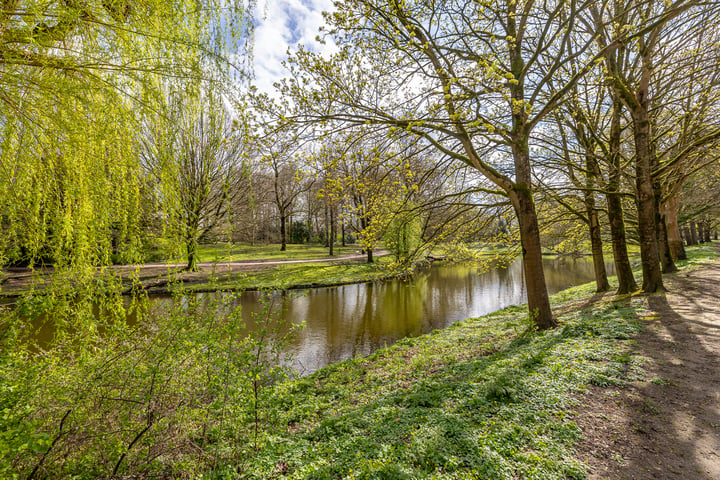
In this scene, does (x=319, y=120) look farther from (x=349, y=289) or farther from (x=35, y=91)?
(x=349, y=289)

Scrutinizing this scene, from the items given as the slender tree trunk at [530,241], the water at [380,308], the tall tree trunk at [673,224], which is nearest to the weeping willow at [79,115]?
the water at [380,308]

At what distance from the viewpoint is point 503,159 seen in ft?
28.0

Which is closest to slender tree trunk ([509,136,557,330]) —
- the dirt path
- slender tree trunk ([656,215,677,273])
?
the dirt path

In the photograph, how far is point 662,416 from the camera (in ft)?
9.43

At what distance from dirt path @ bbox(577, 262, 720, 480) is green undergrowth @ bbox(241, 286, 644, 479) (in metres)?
0.20

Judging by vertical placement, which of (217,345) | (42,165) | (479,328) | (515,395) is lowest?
(479,328)

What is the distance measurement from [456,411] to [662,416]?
1.94 metres

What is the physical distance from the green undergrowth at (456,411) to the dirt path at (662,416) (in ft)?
0.66

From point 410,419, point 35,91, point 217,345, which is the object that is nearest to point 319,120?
point 35,91

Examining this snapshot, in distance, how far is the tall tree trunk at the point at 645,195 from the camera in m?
7.03

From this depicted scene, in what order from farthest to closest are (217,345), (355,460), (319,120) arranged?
(319,120) < (217,345) < (355,460)

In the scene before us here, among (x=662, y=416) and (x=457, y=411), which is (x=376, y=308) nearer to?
(x=457, y=411)

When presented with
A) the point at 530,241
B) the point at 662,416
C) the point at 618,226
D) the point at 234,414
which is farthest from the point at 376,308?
the point at 662,416

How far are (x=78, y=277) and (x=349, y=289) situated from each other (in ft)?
48.2
